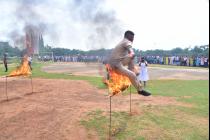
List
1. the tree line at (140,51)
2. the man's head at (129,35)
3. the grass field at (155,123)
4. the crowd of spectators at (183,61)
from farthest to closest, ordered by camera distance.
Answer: the tree line at (140,51), the crowd of spectators at (183,61), the grass field at (155,123), the man's head at (129,35)

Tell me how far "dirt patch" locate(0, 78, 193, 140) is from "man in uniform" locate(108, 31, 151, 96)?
6.02 ft

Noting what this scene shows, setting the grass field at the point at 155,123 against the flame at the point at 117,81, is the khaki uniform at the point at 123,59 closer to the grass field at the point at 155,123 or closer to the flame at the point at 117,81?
the flame at the point at 117,81

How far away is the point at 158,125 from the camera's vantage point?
10391 millimetres

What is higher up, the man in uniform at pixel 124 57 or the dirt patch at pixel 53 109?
the man in uniform at pixel 124 57

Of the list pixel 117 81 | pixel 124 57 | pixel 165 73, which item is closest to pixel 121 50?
pixel 124 57

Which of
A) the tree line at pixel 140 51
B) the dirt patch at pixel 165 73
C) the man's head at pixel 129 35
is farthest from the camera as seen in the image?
the tree line at pixel 140 51

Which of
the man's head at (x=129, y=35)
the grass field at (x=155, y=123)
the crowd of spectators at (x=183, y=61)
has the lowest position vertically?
the grass field at (x=155, y=123)

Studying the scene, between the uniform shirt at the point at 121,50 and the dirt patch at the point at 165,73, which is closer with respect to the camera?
the uniform shirt at the point at 121,50

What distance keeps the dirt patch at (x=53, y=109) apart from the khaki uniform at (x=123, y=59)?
1.82 m

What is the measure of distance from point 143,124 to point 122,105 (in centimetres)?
273

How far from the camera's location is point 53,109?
478 inches

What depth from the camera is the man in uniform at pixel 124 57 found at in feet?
30.0

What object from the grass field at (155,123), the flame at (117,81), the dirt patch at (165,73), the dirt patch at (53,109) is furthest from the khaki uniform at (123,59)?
the dirt patch at (165,73)

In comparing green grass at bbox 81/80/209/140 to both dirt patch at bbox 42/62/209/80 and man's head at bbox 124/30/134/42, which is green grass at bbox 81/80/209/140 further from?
dirt patch at bbox 42/62/209/80
